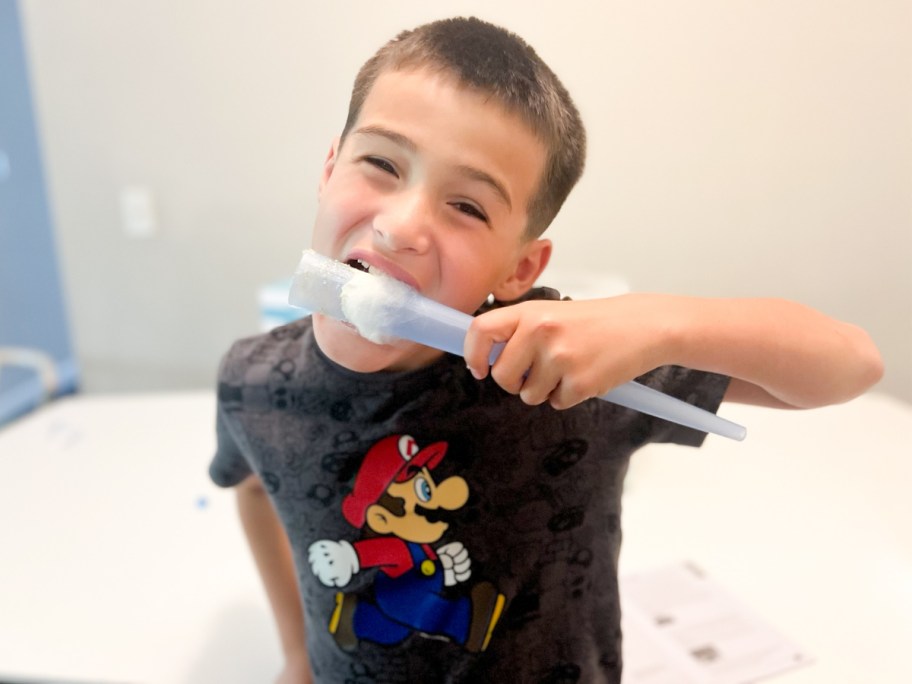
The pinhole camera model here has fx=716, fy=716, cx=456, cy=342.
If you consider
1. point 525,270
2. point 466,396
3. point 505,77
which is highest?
point 505,77

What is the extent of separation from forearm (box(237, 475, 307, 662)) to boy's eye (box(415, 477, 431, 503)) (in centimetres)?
21

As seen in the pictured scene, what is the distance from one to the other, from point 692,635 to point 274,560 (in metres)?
0.41

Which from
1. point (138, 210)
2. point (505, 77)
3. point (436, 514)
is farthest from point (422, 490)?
point (138, 210)

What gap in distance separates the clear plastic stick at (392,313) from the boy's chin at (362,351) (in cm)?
6

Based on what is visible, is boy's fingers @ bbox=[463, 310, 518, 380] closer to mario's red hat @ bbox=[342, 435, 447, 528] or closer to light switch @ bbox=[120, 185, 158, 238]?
mario's red hat @ bbox=[342, 435, 447, 528]

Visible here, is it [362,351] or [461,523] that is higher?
[362,351]

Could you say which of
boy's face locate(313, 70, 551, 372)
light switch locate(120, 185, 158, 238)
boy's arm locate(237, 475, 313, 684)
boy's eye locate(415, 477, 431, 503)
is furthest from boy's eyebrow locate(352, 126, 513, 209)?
light switch locate(120, 185, 158, 238)

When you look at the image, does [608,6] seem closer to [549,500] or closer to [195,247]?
[549,500]

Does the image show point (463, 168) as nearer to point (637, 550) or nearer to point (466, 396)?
point (466, 396)

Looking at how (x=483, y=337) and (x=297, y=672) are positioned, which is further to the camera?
(x=297, y=672)

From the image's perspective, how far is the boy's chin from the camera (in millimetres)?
454

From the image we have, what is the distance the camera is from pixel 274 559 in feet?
2.21

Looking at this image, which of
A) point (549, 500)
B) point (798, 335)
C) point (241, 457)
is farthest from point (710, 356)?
point (241, 457)

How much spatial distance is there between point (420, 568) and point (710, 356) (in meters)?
0.26
